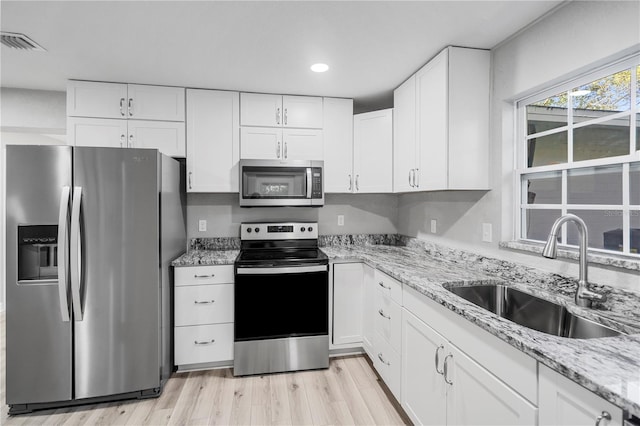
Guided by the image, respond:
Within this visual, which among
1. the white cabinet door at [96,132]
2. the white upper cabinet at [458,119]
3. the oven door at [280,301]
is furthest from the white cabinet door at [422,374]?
the white cabinet door at [96,132]

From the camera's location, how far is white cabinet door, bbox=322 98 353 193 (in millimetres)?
2980

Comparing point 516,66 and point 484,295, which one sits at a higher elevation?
point 516,66

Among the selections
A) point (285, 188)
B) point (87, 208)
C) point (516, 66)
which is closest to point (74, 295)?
point (87, 208)

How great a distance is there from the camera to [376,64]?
2.29 m

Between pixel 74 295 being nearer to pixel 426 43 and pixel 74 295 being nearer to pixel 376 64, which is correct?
pixel 376 64

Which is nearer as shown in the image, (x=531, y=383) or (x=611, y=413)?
(x=611, y=413)

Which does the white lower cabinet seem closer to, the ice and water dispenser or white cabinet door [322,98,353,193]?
the ice and water dispenser

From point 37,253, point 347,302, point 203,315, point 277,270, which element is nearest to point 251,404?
point 203,315

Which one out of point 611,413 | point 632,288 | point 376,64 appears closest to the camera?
point 611,413

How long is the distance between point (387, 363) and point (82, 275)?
2.04 metres

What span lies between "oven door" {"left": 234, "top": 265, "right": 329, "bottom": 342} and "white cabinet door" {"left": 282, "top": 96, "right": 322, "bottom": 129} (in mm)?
1320

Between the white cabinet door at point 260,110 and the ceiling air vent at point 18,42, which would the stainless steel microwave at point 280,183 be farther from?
the ceiling air vent at point 18,42

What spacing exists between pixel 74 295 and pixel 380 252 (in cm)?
223

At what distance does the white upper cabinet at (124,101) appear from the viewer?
8.39 feet
